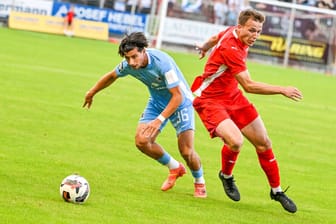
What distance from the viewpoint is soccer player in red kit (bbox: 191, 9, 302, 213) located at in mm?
11352

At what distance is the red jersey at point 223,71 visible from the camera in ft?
37.7

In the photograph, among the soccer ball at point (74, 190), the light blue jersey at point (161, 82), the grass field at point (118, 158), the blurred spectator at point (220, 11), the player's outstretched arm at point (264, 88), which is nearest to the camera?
the soccer ball at point (74, 190)

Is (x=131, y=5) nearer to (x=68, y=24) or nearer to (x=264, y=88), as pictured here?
(x=68, y=24)

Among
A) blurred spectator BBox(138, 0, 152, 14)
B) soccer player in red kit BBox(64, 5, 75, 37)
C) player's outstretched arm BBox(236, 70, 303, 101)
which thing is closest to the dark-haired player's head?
player's outstretched arm BBox(236, 70, 303, 101)

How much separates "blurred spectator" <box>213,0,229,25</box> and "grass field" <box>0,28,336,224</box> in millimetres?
13938

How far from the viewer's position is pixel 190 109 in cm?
1195

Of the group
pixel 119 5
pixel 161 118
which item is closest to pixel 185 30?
pixel 119 5

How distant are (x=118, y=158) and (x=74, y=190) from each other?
156 inches

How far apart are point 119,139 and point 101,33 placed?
84.6 ft

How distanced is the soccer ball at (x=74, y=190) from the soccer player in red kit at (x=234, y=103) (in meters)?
1.96

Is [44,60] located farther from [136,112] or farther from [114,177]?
[114,177]

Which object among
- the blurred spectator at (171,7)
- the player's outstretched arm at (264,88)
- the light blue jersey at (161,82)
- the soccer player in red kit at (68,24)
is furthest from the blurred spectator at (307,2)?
the player's outstretched arm at (264,88)

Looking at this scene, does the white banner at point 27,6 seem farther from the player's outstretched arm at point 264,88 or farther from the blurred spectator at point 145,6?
the player's outstretched arm at point 264,88

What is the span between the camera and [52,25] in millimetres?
40469
